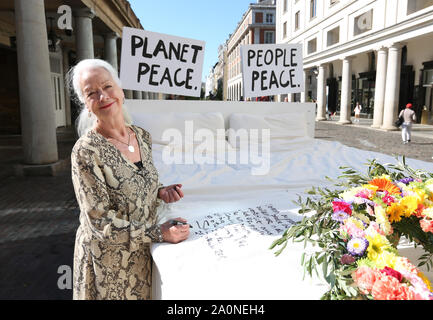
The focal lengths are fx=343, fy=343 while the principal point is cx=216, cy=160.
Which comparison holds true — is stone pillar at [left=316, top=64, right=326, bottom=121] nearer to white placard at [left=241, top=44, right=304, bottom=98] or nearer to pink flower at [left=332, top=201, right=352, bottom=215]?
white placard at [left=241, top=44, right=304, bottom=98]

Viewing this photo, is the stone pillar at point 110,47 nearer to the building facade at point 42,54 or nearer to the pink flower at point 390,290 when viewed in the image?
the building facade at point 42,54

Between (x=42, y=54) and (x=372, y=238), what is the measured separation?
7.56 metres

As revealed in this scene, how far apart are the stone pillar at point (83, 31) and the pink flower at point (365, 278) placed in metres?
10.2

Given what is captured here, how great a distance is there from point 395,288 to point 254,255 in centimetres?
61

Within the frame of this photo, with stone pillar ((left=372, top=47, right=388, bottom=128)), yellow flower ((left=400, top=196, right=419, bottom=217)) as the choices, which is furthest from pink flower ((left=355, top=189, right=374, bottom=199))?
stone pillar ((left=372, top=47, right=388, bottom=128))

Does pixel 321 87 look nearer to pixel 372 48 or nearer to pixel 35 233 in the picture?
pixel 372 48

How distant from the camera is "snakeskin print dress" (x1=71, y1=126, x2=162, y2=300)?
147cm

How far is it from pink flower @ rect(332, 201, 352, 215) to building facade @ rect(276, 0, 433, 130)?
1587cm

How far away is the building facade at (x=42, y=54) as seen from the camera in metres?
6.88

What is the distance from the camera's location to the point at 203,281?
1304 millimetres

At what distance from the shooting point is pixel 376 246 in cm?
112

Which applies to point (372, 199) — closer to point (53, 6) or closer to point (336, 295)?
point (336, 295)

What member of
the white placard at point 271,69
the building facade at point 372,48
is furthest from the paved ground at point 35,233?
the building facade at point 372,48
